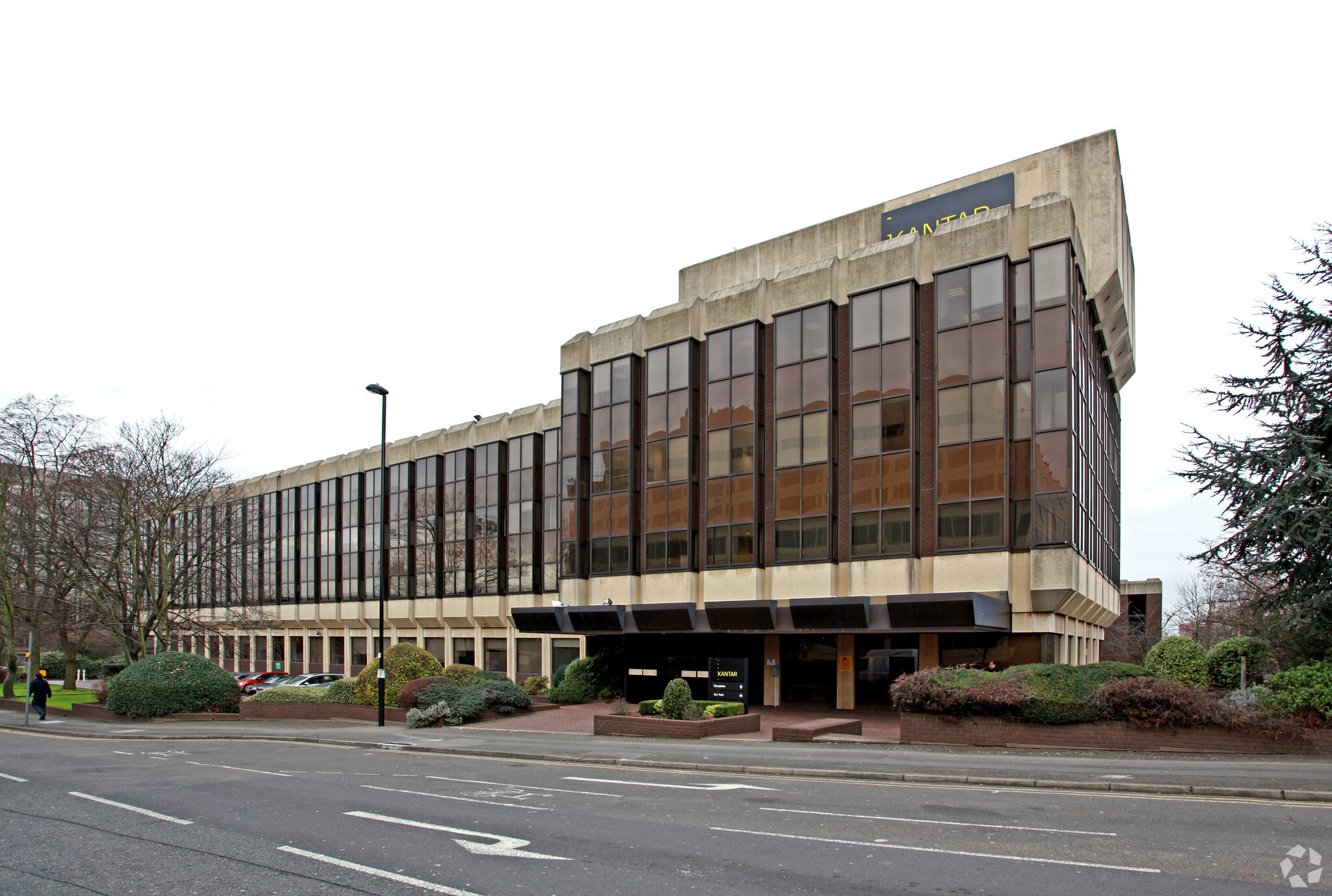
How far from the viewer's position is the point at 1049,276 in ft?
92.8

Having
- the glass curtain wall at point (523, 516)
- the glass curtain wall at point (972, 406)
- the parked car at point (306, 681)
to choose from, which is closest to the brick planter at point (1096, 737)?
the glass curtain wall at point (972, 406)

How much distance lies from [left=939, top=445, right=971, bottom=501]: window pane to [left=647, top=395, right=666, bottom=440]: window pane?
11.4m

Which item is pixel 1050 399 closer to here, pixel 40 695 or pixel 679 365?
pixel 679 365

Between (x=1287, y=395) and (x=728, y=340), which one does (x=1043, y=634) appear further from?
(x=728, y=340)

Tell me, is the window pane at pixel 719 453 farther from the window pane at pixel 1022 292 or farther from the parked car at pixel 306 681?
the parked car at pixel 306 681

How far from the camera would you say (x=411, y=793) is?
15.1 metres

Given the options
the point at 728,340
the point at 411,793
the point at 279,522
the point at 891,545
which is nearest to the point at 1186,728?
the point at 891,545

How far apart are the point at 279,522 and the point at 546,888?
67910 mm

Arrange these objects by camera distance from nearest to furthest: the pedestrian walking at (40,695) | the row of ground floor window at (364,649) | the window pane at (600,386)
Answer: the pedestrian walking at (40,695), the window pane at (600,386), the row of ground floor window at (364,649)

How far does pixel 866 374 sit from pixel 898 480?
3.82 meters

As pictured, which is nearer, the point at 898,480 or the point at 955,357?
the point at 955,357

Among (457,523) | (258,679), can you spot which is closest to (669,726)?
(258,679)

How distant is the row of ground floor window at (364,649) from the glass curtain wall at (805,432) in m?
18.3

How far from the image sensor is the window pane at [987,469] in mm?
28359
